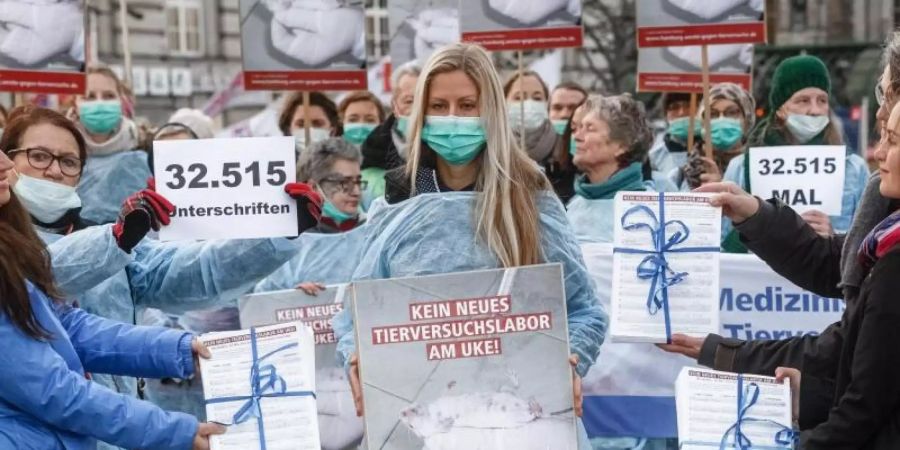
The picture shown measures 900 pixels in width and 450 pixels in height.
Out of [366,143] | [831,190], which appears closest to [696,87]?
[366,143]

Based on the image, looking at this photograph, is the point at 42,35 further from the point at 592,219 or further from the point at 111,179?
the point at 592,219

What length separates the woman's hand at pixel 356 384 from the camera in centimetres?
419

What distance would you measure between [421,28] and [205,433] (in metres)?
8.05

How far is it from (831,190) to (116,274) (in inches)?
132

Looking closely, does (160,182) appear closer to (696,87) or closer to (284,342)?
(284,342)

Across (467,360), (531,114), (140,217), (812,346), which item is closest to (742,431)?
(812,346)

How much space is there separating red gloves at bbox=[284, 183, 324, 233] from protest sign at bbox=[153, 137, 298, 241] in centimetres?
2

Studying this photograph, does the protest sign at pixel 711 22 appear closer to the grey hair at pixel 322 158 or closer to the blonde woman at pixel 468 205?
the grey hair at pixel 322 158

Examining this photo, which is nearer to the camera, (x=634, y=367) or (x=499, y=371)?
(x=499, y=371)

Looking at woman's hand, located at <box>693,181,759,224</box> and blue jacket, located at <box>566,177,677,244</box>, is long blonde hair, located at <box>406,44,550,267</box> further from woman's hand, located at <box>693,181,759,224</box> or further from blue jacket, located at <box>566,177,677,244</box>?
blue jacket, located at <box>566,177,677,244</box>

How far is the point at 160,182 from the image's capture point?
4.95 m

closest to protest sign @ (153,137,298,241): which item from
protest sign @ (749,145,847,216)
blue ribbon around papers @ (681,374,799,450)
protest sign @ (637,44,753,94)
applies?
blue ribbon around papers @ (681,374,799,450)

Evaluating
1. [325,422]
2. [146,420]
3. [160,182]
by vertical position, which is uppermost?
[160,182]

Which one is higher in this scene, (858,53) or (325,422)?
(858,53)
